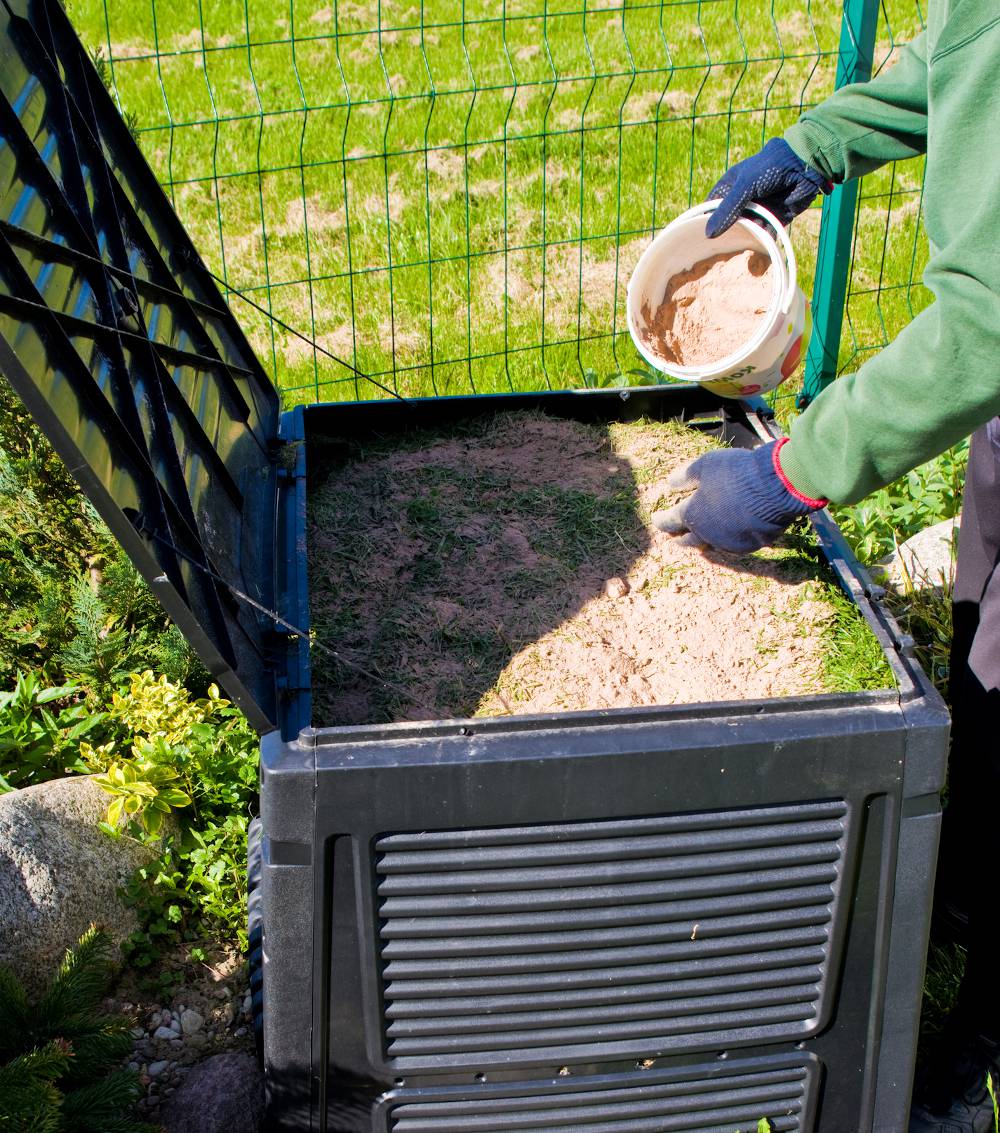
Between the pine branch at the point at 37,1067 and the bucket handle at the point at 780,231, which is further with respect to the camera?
the bucket handle at the point at 780,231

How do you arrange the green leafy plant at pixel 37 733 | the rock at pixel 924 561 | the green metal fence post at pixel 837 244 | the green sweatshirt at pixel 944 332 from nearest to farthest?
the green sweatshirt at pixel 944 332, the green leafy plant at pixel 37 733, the rock at pixel 924 561, the green metal fence post at pixel 837 244

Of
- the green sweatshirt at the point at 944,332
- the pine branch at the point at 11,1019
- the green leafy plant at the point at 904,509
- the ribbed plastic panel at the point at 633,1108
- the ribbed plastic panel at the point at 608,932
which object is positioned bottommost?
the ribbed plastic panel at the point at 633,1108

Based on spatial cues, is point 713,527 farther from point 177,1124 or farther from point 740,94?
point 740,94

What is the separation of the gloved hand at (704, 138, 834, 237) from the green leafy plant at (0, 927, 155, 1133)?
193 centimetres

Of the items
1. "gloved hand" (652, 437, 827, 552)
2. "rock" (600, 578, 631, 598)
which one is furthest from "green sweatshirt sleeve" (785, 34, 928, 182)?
"rock" (600, 578, 631, 598)

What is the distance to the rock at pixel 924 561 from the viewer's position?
367 cm

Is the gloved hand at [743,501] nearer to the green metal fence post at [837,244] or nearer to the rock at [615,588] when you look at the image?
the rock at [615,588]

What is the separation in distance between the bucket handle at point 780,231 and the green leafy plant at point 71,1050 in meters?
1.80

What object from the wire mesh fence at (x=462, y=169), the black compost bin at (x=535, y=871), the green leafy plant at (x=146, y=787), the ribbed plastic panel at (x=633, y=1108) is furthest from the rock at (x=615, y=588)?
the wire mesh fence at (x=462, y=169)

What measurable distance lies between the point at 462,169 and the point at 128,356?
4602 mm

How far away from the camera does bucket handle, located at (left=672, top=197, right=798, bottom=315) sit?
243 centimetres

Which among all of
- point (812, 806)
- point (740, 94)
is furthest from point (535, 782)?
point (740, 94)

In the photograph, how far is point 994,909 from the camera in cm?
226

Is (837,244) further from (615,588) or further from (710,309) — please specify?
(615,588)
